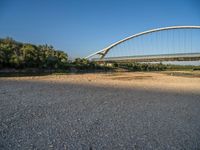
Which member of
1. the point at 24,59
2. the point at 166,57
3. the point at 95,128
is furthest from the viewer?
the point at 166,57

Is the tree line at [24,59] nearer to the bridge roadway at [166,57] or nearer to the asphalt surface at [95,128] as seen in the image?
the bridge roadway at [166,57]

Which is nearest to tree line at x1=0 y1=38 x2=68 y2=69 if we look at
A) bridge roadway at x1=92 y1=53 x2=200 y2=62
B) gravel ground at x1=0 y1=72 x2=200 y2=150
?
bridge roadway at x1=92 y1=53 x2=200 y2=62

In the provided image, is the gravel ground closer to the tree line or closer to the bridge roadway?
the tree line

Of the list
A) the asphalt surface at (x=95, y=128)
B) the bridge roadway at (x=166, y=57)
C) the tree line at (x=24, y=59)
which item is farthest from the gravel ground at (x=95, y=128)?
the bridge roadway at (x=166, y=57)

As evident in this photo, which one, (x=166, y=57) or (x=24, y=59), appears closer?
(x=24, y=59)

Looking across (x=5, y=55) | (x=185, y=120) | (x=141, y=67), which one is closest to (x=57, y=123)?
(x=185, y=120)

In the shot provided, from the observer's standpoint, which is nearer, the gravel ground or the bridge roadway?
the gravel ground

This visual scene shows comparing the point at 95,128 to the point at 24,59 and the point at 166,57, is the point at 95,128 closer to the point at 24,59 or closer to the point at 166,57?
the point at 24,59

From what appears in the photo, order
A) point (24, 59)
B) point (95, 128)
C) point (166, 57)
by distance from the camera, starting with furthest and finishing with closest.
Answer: point (166, 57) < point (24, 59) < point (95, 128)

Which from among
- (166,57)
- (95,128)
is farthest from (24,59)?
(95,128)

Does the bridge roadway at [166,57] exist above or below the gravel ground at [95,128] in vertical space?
above

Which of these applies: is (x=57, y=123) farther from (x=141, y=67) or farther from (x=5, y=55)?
(x=141, y=67)

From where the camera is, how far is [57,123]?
6.04 m

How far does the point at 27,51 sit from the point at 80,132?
44566 mm
